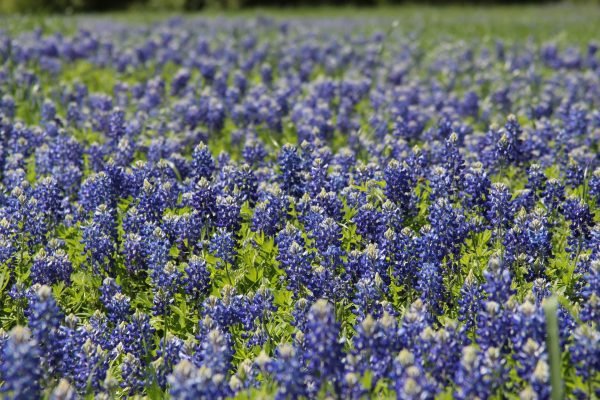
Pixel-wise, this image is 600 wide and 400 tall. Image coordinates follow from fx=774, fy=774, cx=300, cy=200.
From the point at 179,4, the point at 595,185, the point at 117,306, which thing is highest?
the point at 595,185

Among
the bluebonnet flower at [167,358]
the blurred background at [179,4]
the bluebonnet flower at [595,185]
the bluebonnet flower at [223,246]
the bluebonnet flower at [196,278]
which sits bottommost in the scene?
the blurred background at [179,4]

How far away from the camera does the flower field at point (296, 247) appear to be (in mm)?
3233

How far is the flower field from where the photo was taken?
3.23m

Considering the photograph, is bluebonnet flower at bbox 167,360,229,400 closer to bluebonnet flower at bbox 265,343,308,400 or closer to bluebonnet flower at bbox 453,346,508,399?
bluebonnet flower at bbox 265,343,308,400

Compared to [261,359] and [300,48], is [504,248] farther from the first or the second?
[300,48]

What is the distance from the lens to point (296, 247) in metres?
4.22

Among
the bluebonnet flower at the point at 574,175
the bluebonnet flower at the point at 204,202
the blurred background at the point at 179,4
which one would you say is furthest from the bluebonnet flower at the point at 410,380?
the blurred background at the point at 179,4

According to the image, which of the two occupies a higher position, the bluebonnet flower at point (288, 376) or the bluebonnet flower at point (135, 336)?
the bluebonnet flower at point (288, 376)

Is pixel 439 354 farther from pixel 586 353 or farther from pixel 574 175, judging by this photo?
pixel 574 175

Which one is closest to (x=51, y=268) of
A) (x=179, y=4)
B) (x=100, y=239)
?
(x=100, y=239)

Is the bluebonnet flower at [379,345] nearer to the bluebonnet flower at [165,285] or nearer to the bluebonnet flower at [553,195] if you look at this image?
the bluebonnet flower at [165,285]

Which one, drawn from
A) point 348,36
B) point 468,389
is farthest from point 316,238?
point 348,36

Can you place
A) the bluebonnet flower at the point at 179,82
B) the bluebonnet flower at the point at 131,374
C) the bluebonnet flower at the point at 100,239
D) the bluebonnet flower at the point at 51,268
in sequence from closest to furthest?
1. the bluebonnet flower at the point at 131,374
2. the bluebonnet flower at the point at 51,268
3. the bluebonnet flower at the point at 100,239
4. the bluebonnet flower at the point at 179,82

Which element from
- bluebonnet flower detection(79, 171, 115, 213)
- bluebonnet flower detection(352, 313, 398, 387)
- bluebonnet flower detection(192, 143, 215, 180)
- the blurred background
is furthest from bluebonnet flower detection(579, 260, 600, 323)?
the blurred background
